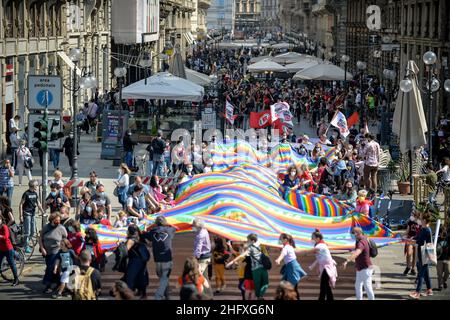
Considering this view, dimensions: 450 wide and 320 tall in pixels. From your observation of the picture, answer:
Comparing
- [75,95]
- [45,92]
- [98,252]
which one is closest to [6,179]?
[45,92]

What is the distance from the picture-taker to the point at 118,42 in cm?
6431

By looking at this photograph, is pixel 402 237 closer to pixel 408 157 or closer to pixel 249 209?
pixel 249 209

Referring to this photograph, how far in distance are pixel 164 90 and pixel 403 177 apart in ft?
40.5

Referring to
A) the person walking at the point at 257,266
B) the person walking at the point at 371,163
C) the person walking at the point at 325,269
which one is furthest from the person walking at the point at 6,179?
the person walking at the point at 325,269

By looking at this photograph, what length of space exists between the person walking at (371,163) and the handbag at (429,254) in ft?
33.3

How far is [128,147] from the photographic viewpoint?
32562 mm

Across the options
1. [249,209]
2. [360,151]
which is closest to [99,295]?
[249,209]

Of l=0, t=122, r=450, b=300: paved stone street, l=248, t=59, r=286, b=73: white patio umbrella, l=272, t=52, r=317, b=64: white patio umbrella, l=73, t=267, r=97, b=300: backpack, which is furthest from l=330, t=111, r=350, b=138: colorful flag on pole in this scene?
l=272, t=52, r=317, b=64: white patio umbrella

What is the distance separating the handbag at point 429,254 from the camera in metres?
18.3

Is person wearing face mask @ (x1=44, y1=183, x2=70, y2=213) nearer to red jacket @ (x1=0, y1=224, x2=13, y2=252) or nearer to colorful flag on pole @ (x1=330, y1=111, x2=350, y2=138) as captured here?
red jacket @ (x1=0, y1=224, x2=13, y2=252)

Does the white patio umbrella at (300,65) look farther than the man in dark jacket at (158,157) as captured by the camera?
Yes

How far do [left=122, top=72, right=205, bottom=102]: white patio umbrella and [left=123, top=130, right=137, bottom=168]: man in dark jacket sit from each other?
6.72 metres

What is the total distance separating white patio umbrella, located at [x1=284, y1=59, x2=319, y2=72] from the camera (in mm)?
66762

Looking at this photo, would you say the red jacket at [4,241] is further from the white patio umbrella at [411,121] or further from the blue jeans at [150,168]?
the white patio umbrella at [411,121]
